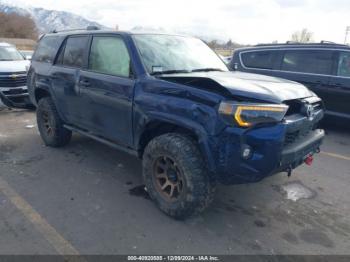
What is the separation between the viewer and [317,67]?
6.61 m

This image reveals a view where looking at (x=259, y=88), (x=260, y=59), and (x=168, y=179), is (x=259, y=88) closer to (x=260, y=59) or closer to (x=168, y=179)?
(x=168, y=179)

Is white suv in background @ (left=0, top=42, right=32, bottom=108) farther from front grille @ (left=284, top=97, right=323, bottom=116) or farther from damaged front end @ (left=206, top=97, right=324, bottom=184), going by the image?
front grille @ (left=284, top=97, right=323, bottom=116)

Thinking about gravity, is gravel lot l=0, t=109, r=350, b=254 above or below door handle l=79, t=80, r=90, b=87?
below

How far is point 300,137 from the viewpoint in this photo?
329cm

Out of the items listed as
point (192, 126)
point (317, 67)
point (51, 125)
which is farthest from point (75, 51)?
point (317, 67)

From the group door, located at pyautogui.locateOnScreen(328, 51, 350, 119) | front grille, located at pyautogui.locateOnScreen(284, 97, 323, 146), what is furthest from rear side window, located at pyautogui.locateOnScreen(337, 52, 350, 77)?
front grille, located at pyautogui.locateOnScreen(284, 97, 323, 146)

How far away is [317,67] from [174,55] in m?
4.07

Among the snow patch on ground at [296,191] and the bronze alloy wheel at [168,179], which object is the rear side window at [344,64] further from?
the bronze alloy wheel at [168,179]

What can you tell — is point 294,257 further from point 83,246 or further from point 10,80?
point 10,80

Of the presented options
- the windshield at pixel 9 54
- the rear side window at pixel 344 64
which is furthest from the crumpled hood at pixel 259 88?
the windshield at pixel 9 54

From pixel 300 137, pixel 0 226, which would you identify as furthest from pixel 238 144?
pixel 0 226

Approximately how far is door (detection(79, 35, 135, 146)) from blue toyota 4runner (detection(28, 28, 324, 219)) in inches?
0.5

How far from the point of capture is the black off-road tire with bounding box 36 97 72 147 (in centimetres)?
512

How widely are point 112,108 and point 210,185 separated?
60.5 inches
